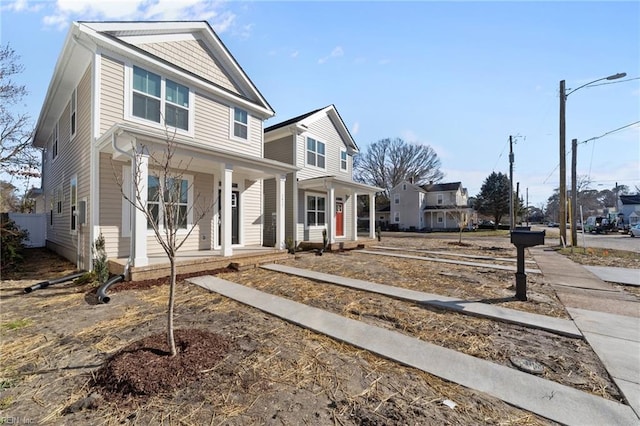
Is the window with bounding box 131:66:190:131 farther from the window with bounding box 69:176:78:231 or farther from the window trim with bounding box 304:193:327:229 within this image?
the window trim with bounding box 304:193:327:229

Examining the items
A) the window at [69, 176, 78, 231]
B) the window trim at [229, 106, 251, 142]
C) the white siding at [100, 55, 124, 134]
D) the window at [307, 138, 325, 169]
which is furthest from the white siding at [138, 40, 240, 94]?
the window at [69, 176, 78, 231]

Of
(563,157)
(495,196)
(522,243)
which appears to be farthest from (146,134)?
(495,196)

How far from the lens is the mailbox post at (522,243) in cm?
463

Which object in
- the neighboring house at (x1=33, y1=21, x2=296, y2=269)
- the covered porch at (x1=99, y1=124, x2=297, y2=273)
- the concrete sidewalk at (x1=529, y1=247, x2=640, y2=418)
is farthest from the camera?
the neighboring house at (x1=33, y1=21, x2=296, y2=269)

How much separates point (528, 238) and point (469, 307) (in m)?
1.59

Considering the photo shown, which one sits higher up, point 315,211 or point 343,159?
point 343,159

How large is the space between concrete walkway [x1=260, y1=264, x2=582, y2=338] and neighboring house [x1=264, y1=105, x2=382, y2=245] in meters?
6.01

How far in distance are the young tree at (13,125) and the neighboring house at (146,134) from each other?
3.52m

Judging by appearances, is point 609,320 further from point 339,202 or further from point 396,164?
point 396,164

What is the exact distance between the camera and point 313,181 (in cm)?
1234

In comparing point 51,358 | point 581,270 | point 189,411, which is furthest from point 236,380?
point 581,270

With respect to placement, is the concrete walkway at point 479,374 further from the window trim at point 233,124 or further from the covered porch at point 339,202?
the covered porch at point 339,202

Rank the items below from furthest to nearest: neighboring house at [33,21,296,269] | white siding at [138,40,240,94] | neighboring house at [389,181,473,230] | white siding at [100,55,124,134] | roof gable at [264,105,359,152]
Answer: neighboring house at [389,181,473,230] → roof gable at [264,105,359,152] → white siding at [138,40,240,94] → white siding at [100,55,124,134] → neighboring house at [33,21,296,269]

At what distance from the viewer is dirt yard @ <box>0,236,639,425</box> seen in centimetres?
208
